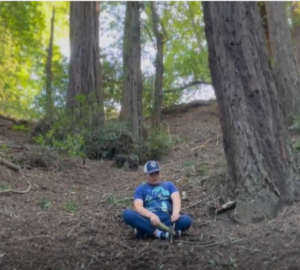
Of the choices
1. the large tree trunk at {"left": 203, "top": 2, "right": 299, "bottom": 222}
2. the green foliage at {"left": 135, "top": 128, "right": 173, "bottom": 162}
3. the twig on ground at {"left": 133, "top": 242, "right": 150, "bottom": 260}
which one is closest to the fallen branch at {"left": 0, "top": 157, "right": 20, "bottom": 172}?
the green foliage at {"left": 135, "top": 128, "right": 173, "bottom": 162}

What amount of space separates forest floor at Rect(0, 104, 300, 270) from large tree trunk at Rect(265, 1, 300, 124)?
12.1ft

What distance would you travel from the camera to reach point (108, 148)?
12.5 meters

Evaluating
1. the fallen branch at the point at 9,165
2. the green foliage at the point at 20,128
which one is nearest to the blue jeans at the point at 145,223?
the fallen branch at the point at 9,165

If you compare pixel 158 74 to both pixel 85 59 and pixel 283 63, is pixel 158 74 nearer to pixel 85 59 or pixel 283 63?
pixel 85 59

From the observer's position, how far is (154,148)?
41.1 ft

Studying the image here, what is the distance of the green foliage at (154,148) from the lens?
1245 cm

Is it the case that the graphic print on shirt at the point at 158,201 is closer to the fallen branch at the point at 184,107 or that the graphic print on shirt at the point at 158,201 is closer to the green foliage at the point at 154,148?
the green foliage at the point at 154,148

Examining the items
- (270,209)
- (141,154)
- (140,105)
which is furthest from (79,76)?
(270,209)

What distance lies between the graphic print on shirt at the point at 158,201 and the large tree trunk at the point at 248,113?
0.87 meters

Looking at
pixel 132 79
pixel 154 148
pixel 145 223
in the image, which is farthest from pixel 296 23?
pixel 145 223

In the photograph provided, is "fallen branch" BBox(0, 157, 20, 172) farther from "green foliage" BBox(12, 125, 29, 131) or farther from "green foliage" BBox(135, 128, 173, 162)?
"green foliage" BBox(12, 125, 29, 131)

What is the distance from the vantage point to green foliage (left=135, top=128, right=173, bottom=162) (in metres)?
12.4

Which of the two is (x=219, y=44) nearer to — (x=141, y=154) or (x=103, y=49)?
(x=141, y=154)

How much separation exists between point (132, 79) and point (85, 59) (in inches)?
46.8
